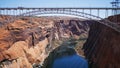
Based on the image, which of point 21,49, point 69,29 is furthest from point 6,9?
point 69,29

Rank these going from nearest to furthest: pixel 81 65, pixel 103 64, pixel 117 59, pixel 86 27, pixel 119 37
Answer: pixel 117 59
pixel 119 37
pixel 103 64
pixel 81 65
pixel 86 27

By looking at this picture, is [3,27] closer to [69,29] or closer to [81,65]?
[81,65]

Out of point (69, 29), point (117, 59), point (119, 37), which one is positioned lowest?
point (69, 29)

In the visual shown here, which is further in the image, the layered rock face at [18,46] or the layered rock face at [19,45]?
the layered rock face at [19,45]

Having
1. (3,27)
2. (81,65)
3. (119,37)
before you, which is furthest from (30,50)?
(119,37)

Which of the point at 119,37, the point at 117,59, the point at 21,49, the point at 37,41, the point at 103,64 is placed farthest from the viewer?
the point at 37,41

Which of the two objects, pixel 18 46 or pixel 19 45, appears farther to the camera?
pixel 19 45

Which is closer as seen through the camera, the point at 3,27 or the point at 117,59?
the point at 117,59

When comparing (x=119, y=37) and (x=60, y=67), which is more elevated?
(x=119, y=37)

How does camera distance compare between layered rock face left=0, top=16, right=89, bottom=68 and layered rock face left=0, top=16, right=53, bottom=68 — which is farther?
layered rock face left=0, top=16, right=89, bottom=68
